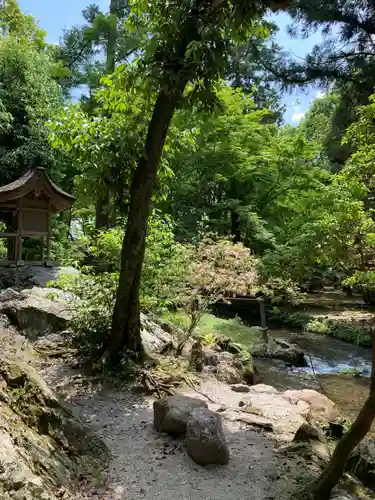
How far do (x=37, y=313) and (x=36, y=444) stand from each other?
430 cm

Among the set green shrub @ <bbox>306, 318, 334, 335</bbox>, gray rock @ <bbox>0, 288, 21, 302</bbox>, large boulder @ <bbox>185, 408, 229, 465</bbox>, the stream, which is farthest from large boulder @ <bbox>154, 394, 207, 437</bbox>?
green shrub @ <bbox>306, 318, 334, 335</bbox>

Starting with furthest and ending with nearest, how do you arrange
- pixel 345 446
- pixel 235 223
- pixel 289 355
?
1. pixel 235 223
2. pixel 289 355
3. pixel 345 446

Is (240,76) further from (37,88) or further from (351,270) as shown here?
(351,270)

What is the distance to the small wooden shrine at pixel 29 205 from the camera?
1095 cm

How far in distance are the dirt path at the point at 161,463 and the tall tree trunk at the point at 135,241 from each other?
825 mm

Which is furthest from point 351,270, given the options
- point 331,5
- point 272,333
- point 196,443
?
point 196,443

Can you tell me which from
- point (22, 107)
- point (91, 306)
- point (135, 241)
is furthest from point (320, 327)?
point (22, 107)

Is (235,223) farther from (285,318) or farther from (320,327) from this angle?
(320,327)

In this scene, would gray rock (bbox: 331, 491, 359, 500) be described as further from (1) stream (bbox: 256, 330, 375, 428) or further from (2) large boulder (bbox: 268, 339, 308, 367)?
(2) large boulder (bbox: 268, 339, 308, 367)

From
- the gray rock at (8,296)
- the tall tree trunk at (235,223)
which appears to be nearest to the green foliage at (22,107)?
the tall tree trunk at (235,223)

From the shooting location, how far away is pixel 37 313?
706cm

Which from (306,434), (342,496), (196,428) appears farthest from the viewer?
(306,434)

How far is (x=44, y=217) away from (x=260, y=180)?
27.4 feet

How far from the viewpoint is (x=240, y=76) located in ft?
69.5
